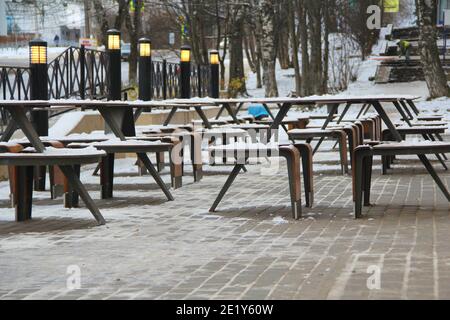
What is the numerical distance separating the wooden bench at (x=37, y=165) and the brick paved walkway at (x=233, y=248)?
142 millimetres

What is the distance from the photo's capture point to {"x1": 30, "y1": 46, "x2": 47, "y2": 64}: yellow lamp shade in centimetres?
1342

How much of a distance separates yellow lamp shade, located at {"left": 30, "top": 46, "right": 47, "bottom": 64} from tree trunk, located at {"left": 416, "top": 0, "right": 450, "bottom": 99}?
17594mm

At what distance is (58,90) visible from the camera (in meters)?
18.3

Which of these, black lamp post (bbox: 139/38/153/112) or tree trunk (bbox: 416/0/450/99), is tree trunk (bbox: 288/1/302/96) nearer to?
tree trunk (bbox: 416/0/450/99)

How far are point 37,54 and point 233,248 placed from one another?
6.87m

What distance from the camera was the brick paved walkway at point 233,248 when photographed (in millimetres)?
5754

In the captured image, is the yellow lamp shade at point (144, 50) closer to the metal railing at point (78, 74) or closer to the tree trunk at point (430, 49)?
the metal railing at point (78, 74)

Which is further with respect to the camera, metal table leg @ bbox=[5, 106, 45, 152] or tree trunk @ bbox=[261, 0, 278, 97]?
tree trunk @ bbox=[261, 0, 278, 97]

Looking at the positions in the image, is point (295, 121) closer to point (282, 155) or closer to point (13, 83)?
point (13, 83)

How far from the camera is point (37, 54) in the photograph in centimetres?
1348

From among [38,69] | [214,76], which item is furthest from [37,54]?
[214,76]

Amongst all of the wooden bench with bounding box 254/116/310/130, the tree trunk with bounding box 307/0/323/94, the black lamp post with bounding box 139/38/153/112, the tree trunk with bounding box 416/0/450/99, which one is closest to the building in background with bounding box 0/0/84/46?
the tree trunk with bounding box 307/0/323/94
